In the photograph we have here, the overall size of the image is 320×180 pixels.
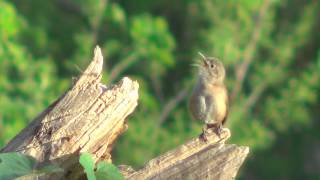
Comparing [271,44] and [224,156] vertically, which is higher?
[271,44]

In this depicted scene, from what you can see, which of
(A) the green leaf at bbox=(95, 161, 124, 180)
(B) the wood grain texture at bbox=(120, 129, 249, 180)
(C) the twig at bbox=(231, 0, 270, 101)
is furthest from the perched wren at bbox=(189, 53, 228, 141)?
(C) the twig at bbox=(231, 0, 270, 101)

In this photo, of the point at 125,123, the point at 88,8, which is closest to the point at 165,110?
the point at 88,8

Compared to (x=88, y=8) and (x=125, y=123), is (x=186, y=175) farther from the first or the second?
(x=88, y=8)

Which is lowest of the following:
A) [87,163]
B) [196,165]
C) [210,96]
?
[87,163]

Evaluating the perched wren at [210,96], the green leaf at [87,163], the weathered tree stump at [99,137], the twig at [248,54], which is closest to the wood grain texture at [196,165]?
the weathered tree stump at [99,137]

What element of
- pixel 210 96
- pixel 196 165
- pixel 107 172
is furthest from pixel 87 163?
pixel 210 96

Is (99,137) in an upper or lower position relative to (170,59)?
lower

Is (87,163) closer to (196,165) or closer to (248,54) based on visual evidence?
(196,165)
